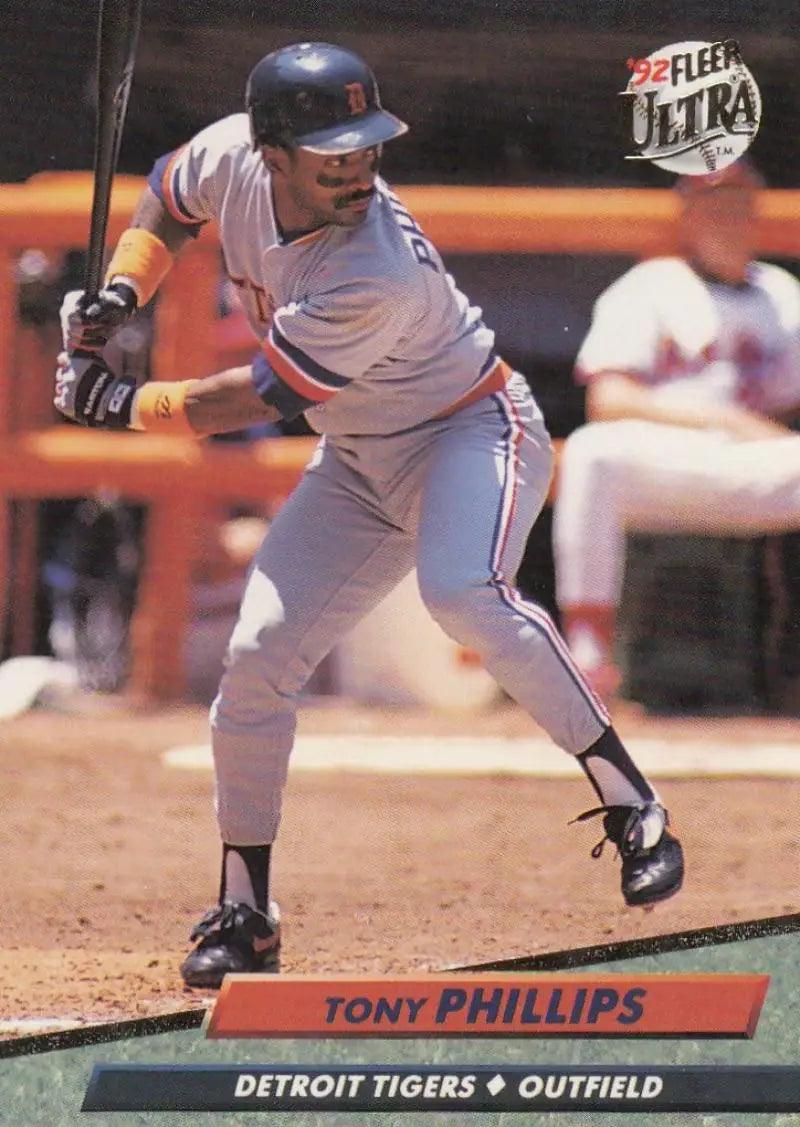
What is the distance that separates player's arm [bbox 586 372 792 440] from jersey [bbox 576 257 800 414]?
0.02m

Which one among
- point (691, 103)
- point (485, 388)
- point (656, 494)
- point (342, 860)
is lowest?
point (342, 860)

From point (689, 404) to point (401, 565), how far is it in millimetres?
715

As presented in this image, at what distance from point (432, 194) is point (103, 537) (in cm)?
99

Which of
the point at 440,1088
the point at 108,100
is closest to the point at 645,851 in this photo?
the point at 440,1088

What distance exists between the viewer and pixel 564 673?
8.87ft

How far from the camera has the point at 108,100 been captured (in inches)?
106

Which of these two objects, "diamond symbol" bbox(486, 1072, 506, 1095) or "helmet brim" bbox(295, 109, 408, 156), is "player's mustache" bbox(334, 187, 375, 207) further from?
"diamond symbol" bbox(486, 1072, 506, 1095)

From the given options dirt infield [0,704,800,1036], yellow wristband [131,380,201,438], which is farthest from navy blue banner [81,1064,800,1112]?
yellow wristband [131,380,201,438]

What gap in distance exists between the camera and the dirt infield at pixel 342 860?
9.55ft

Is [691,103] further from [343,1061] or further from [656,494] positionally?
[343,1061]

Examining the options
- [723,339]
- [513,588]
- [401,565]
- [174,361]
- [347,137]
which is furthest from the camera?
[174,361]

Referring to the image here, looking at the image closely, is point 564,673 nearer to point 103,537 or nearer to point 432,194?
point 432,194

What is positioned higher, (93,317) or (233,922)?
(93,317)

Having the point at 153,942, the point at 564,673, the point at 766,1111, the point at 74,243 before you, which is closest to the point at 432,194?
the point at 74,243
